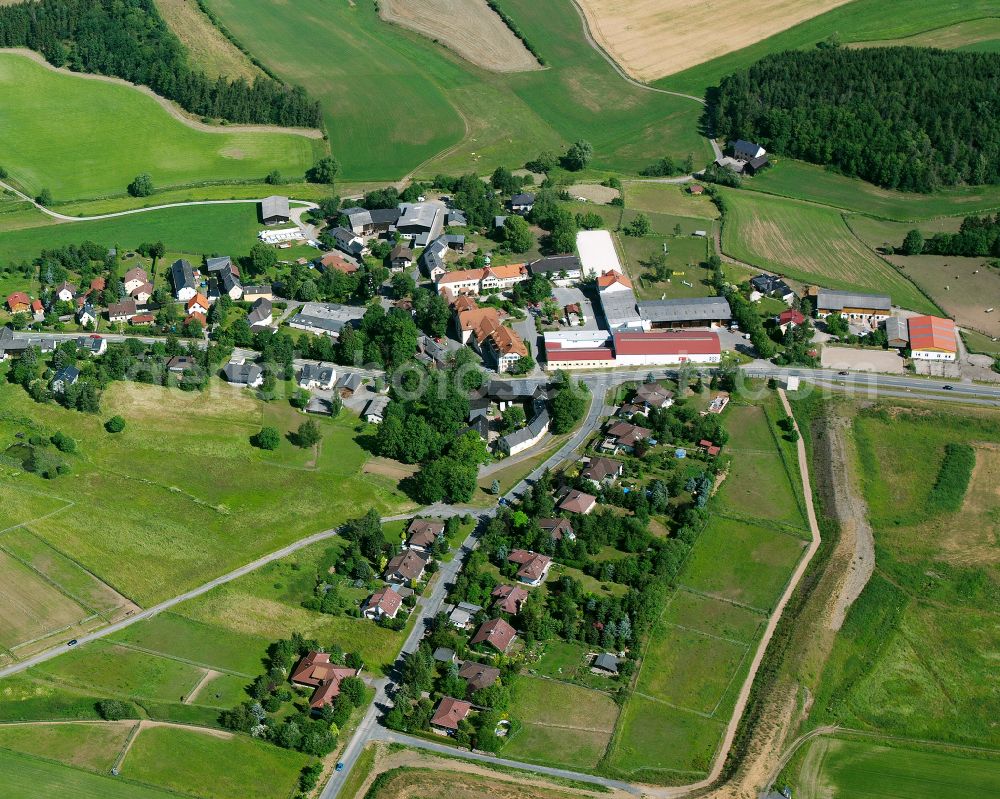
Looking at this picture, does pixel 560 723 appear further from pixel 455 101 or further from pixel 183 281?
pixel 455 101

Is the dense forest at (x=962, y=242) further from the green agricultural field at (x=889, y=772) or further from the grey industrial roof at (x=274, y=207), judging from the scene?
the grey industrial roof at (x=274, y=207)

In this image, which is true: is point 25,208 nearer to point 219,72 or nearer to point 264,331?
point 219,72

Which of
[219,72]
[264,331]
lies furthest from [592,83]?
[264,331]

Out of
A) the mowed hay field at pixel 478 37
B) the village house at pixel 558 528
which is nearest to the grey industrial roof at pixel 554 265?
the village house at pixel 558 528

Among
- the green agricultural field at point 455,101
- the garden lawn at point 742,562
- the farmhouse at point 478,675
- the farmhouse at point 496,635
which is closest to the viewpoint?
the farmhouse at point 478,675

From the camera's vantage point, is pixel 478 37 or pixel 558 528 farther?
pixel 478 37

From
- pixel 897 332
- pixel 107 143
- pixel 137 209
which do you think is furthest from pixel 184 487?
pixel 107 143

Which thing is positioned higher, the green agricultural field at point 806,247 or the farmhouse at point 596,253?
the green agricultural field at point 806,247
